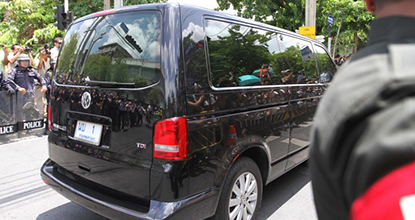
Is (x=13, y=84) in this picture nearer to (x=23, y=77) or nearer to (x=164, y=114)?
(x=23, y=77)

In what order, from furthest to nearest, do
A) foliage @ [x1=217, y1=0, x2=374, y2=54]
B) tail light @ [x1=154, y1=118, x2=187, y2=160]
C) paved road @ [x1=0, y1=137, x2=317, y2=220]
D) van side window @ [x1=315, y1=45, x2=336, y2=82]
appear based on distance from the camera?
foliage @ [x1=217, y1=0, x2=374, y2=54] < van side window @ [x1=315, y1=45, x2=336, y2=82] < paved road @ [x1=0, y1=137, x2=317, y2=220] < tail light @ [x1=154, y1=118, x2=187, y2=160]

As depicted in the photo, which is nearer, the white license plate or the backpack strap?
the backpack strap

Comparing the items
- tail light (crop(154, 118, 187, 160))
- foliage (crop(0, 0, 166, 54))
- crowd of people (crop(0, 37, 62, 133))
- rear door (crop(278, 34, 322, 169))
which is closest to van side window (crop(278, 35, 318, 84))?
rear door (crop(278, 34, 322, 169))

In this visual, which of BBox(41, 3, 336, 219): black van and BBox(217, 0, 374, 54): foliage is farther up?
BBox(217, 0, 374, 54): foliage

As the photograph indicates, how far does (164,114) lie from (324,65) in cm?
337

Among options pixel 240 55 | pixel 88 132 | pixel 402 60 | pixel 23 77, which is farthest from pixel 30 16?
pixel 402 60

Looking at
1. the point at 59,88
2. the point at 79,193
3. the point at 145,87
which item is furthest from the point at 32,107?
the point at 145,87

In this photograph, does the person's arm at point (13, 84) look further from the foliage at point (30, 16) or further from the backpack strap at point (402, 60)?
the foliage at point (30, 16)

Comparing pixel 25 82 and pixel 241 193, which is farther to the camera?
pixel 25 82

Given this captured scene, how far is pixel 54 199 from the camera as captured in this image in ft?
12.3

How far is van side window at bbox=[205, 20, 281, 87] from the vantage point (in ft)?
8.09

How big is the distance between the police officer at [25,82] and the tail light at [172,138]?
602 centimetres

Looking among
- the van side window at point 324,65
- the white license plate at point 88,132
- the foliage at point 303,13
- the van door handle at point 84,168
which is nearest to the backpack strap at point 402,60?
the white license plate at point 88,132

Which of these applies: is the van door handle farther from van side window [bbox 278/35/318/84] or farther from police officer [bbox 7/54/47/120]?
police officer [bbox 7/54/47/120]
